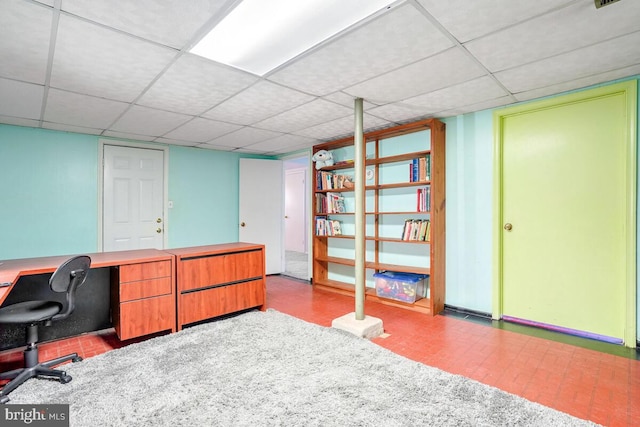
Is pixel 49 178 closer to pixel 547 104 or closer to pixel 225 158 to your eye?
pixel 225 158

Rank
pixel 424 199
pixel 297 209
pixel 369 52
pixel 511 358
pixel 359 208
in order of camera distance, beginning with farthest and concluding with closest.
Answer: pixel 297 209, pixel 424 199, pixel 359 208, pixel 511 358, pixel 369 52

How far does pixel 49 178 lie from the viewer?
4086 millimetres

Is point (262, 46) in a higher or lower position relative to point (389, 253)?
higher

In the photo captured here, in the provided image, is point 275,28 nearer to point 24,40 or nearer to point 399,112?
point 24,40

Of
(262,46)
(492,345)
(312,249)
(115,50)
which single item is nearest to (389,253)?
(312,249)

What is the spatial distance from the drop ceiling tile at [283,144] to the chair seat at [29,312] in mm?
3289

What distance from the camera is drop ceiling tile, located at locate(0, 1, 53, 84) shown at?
5.57ft

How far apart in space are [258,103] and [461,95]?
2.01m

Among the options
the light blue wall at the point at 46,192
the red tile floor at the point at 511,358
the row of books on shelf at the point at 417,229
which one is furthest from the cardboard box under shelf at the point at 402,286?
the light blue wall at the point at 46,192

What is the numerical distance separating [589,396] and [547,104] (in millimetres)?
2563

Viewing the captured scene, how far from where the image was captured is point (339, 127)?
13.9 ft

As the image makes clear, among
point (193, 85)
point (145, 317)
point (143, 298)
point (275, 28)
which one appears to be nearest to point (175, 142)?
point (193, 85)

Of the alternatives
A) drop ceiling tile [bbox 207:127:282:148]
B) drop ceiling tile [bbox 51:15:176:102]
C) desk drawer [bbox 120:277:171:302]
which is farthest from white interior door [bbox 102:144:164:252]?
desk drawer [bbox 120:277:171:302]

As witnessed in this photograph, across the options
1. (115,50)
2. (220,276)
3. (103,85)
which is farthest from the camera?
(220,276)
